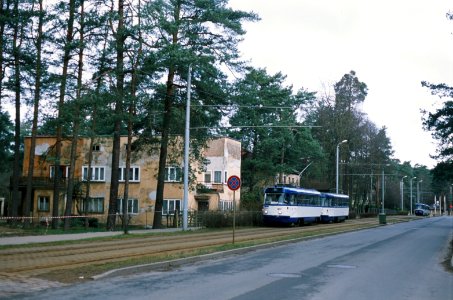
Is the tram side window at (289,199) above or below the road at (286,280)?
above

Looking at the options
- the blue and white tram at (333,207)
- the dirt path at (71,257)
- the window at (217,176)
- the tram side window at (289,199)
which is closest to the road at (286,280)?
the dirt path at (71,257)

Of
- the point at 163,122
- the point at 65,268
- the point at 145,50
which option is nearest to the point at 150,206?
the point at 163,122

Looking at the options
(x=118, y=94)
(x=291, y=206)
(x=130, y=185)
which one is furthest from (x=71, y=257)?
(x=130, y=185)

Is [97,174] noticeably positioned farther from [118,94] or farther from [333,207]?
[333,207]

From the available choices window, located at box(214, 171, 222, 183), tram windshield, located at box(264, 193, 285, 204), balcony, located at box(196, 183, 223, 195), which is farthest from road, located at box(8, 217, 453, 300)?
window, located at box(214, 171, 222, 183)

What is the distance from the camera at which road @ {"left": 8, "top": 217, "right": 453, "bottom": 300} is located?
962 centimetres

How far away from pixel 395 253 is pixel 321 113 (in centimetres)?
5237

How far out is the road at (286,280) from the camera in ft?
31.6

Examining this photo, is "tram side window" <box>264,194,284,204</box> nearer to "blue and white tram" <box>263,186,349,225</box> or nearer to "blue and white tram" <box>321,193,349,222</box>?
"blue and white tram" <box>263,186,349,225</box>

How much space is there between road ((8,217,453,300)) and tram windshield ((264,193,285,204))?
21049mm

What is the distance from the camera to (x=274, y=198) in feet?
128

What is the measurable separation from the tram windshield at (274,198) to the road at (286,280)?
21049 mm

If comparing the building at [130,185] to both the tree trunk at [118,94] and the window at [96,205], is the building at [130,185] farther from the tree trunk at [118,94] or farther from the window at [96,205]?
the tree trunk at [118,94]

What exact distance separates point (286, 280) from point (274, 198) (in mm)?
27605
